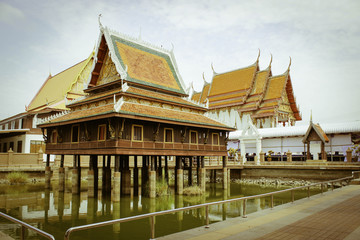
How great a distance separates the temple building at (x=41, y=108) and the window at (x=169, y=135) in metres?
16.1

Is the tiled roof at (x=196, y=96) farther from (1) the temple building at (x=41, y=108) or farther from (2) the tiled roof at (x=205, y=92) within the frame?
(1) the temple building at (x=41, y=108)

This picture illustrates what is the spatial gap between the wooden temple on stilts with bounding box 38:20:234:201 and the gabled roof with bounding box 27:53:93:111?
15.8 m

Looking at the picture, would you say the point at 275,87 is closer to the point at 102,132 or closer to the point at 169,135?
the point at 169,135

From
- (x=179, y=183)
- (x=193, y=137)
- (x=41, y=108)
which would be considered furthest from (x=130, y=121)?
(x=41, y=108)

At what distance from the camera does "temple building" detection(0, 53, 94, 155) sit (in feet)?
114

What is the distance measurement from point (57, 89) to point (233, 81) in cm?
2890

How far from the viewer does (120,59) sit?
22.4 metres

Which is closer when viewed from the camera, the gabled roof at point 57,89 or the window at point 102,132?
the window at point 102,132

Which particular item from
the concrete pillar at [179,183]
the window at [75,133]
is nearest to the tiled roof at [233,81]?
the concrete pillar at [179,183]

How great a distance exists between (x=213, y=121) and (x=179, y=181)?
5.69 m

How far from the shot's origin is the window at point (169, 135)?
847 inches

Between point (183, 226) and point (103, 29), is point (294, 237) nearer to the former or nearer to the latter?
point (183, 226)

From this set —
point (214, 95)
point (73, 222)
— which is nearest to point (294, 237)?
point (73, 222)

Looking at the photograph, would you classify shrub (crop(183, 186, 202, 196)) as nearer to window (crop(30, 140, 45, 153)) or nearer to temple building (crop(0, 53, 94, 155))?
temple building (crop(0, 53, 94, 155))
